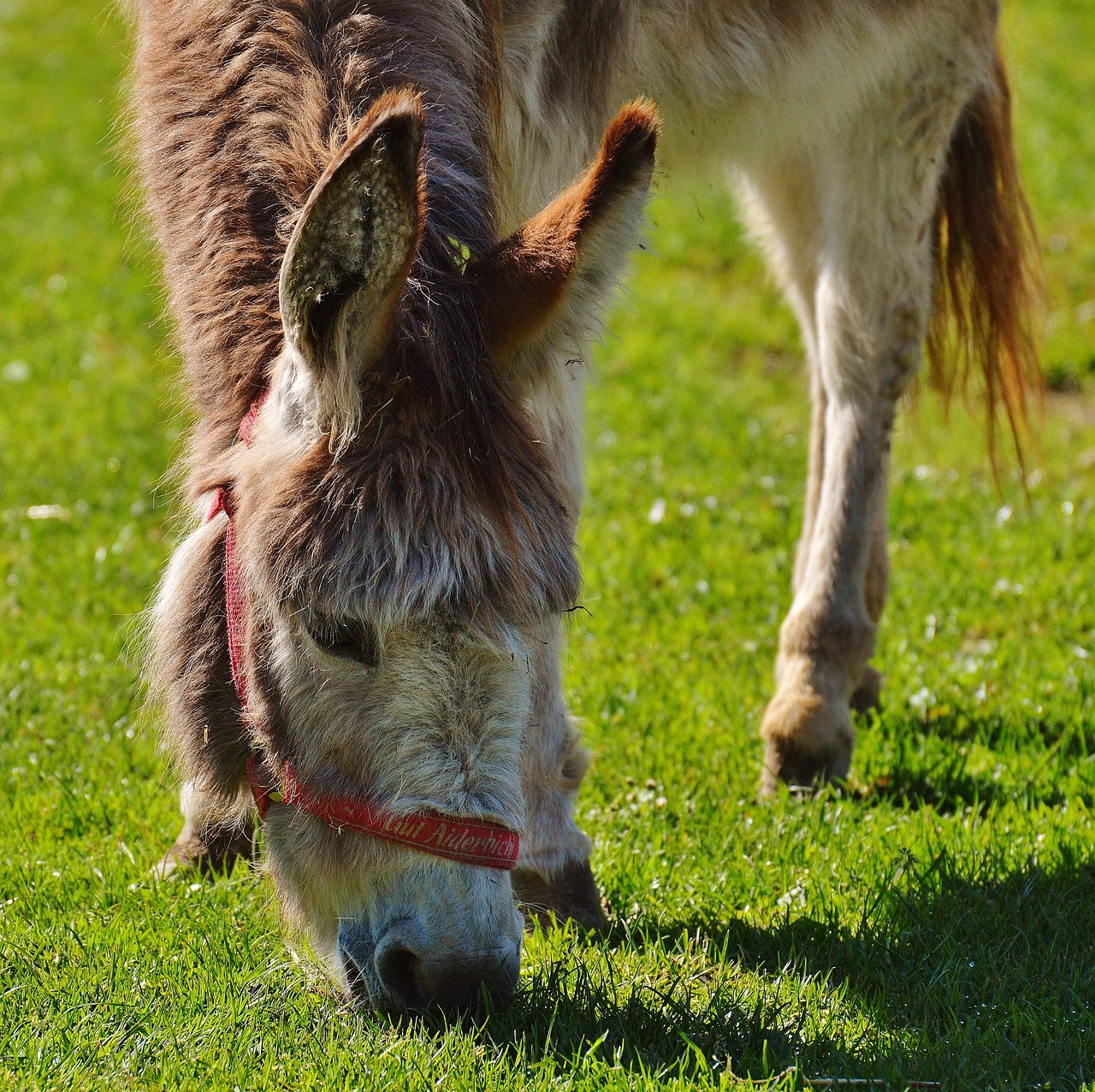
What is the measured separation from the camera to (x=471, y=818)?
7.98ft

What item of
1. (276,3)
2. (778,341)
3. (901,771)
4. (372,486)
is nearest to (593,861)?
(901,771)

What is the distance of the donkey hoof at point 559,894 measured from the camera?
10.8 feet

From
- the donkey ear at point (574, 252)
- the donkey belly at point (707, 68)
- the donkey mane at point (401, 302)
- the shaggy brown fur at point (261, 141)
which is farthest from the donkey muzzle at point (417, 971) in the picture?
the donkey belly at point (707, 68)

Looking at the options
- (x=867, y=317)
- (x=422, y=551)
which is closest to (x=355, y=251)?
(x=422, y=551)

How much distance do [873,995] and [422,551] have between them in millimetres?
1479

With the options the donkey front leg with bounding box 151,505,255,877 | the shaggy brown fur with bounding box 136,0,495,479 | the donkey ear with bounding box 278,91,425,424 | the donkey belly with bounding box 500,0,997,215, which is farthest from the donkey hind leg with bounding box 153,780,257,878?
the donkey belly with bounding box 500,0,997,215

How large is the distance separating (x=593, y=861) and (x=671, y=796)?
1.53 ft

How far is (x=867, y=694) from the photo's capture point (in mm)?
4754

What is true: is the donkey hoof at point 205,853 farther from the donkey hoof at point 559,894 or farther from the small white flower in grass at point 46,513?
the small white flower in grass at point 46,513

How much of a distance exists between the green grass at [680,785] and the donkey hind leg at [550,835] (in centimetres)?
11

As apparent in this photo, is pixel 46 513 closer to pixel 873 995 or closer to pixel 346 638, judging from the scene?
pixel 346 638

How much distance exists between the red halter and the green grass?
389 mm

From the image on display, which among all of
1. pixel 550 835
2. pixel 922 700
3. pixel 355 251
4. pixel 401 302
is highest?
pixel 355 251

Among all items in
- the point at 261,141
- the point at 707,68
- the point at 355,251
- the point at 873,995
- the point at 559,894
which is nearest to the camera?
the point at 355,251
